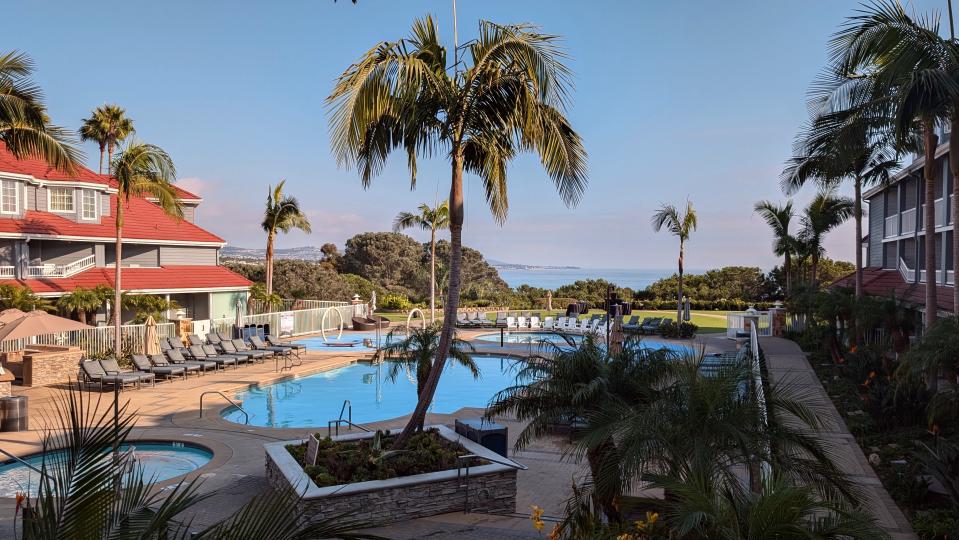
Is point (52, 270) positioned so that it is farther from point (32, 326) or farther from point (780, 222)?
point (780, 222)

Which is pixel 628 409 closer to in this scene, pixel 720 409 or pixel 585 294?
pixel 720 409

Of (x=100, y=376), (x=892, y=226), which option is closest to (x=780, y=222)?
(x=892, y=226)

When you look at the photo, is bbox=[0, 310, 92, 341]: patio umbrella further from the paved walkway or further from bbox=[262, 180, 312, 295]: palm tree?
the paved walkway

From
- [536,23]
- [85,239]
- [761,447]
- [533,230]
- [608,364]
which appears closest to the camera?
[761,447]

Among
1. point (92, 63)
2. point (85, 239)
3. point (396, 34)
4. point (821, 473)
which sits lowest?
point (821, 473)

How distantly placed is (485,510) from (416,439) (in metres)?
1.86

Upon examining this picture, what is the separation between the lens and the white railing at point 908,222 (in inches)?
1032

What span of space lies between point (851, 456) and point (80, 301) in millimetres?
24639

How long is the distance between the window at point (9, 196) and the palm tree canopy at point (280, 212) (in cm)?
1003

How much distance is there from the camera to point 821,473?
6062 mm

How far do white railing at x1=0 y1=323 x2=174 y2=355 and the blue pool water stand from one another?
9.15m

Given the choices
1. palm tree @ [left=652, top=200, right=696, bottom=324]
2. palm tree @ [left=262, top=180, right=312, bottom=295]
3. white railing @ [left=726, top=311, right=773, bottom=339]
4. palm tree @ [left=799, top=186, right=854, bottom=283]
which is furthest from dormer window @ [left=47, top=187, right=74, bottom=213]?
palm tree @ [left=799, top=186, right=854, bottom=283]

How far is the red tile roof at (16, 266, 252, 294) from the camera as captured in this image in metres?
27.3

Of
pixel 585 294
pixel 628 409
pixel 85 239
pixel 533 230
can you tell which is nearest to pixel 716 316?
pixel 585 294
